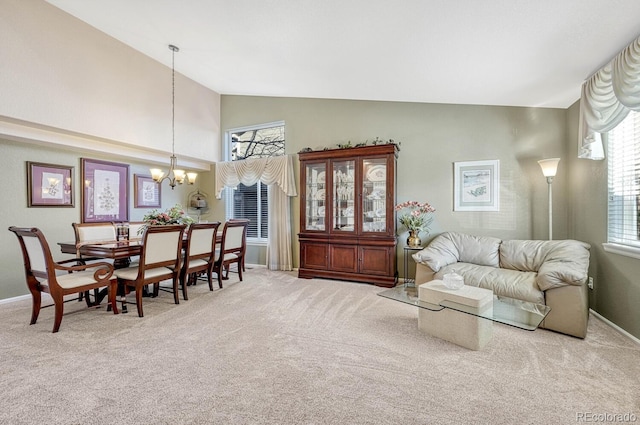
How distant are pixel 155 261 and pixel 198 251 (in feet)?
2.06

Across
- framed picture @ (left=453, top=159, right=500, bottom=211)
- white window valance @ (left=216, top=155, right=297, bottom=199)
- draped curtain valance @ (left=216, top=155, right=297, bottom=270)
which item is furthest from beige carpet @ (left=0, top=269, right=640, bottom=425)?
white window valance @ (left=216, top=155, right=297, bottom=199)

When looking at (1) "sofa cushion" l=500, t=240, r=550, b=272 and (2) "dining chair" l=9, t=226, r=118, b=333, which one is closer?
(2) "dining chair" l=9, t=226, r=118, b=333

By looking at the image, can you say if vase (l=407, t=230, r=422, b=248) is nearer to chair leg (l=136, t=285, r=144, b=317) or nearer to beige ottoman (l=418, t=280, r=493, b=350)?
beige ottoman (l=418, t=280, r=493, b=350)

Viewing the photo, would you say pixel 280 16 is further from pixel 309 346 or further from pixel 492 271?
pixel 492 271

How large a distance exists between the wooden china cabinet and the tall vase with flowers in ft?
0.69

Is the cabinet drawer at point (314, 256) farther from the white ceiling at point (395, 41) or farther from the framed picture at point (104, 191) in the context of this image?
the framed picture at point (104, 191)

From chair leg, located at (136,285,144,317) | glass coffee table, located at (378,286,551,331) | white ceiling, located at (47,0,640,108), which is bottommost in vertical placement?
chair leg, located at (136,285,144,317)

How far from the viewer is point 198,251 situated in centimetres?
380

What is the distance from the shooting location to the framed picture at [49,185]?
386cm

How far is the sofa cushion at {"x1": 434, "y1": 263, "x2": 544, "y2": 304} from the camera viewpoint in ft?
9.07

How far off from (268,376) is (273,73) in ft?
12.6

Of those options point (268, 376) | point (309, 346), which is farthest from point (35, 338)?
point (309, 346)

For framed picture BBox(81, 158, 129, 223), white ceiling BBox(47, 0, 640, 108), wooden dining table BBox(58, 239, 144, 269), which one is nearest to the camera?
white ceiling BBox(47, 0, 640, 108)

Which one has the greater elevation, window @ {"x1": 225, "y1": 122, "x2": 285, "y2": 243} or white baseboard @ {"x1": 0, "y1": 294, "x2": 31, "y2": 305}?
window @ {"x1": 225, "y1": 122, "x2": 285, "y2": 243}
